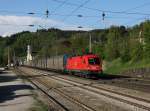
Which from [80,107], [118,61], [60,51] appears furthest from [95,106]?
[60,51]

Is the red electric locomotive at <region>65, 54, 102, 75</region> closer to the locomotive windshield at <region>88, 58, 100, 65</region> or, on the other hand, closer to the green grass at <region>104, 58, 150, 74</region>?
the locomotive windshield at <region>88, 58, 100, 65</region>

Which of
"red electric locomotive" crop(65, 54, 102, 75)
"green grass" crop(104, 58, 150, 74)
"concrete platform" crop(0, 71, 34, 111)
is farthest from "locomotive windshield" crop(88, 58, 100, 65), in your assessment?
"green grass" crop(104, 58, 150, 74)

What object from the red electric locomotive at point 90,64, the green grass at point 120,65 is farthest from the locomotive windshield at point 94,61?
the green grass at point 120,65

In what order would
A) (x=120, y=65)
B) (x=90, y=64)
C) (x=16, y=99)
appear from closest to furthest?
(x=16, y=99)
(x=90, y=64)
(x=120, y=65)

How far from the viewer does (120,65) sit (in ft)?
261

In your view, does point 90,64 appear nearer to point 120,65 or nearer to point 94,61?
point 94,61

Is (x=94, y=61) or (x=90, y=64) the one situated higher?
(x=94, y=61)

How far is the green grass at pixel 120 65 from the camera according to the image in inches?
2793

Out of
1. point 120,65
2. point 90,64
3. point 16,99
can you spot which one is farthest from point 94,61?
point 120,65

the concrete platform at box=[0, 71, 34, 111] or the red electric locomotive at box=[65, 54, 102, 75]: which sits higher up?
the red electric locomotive at box=[65, 54, 102, 75]

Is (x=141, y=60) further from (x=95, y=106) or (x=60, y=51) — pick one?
(x=60, y=51)

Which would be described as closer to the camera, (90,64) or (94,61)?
(90,64)

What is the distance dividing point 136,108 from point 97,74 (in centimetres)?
3291

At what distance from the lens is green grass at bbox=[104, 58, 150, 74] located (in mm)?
70938
